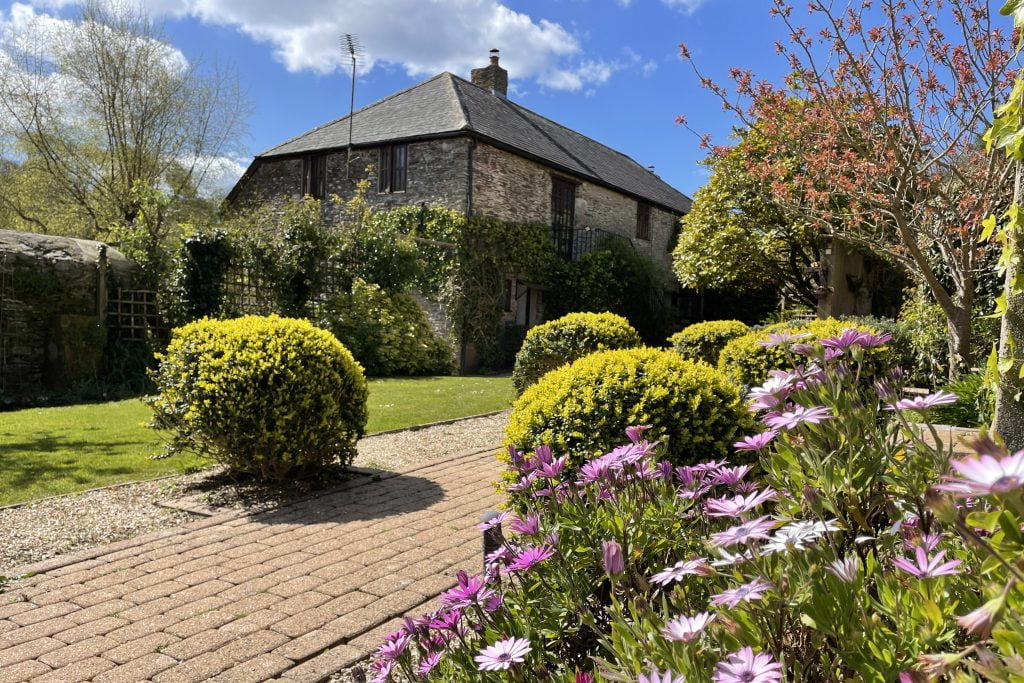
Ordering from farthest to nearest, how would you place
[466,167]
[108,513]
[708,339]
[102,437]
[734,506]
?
[466,167]
[708,339]
[102,437]
[108,513]
[734,506]

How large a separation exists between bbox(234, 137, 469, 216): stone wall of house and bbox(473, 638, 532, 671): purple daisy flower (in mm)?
17311

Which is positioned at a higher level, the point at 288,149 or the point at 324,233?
the point at 288,149

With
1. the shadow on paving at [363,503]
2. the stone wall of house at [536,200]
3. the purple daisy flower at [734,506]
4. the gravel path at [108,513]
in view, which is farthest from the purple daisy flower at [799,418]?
the stone wall of house at [536,200]

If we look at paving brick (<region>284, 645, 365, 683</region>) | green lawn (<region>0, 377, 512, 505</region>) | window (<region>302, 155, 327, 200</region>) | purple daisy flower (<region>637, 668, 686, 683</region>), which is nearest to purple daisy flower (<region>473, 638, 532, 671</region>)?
purple daisy flower (<region>637, 668, 686, 683</region>)

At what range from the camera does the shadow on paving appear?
5133mm

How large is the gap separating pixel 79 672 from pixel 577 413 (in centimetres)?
254

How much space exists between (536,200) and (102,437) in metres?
14.8

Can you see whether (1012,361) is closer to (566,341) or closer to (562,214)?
(566,341)

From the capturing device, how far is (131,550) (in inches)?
174

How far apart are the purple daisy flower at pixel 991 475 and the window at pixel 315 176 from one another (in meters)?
21.0

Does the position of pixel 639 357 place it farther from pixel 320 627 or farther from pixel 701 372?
pixel 320 627

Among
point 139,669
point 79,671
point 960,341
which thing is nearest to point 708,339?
point 960,341

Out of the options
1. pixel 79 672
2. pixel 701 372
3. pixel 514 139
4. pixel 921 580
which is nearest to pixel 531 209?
pixel 514 139

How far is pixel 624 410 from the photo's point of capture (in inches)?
147
